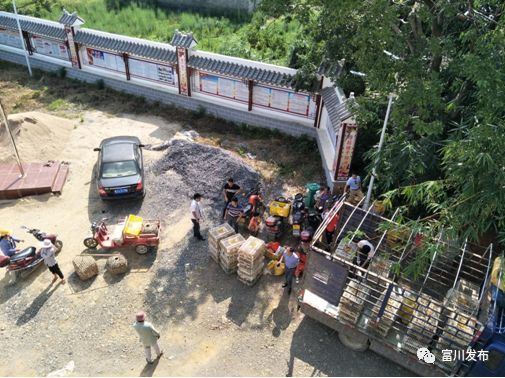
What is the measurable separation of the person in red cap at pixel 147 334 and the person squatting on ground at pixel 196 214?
13.1ft

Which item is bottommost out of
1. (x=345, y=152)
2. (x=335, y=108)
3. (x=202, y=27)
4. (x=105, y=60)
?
(x=105, y=60)

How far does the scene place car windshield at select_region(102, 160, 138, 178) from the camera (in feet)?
48.5

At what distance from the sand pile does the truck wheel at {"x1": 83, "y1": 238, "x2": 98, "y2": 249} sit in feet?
20.1

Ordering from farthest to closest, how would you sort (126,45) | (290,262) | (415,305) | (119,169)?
1. (126,45)
2. (119,169)
3. (290,262)
4. (415,305)

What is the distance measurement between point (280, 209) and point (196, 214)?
2.56 metres

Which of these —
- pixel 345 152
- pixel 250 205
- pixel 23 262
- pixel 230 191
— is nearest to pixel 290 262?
pixel 250 205

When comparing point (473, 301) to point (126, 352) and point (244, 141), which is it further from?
point (244, 141)

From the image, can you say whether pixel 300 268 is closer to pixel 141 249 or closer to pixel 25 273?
pixel 141 249

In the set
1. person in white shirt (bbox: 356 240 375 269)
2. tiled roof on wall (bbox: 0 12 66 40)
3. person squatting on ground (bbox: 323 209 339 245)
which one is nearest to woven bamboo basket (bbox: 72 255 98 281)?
person squatting on ground (bbox: 323 209 339 245)

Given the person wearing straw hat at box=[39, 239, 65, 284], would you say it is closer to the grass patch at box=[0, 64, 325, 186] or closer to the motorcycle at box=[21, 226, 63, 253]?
the motorcycle at box=[21, 226, 63, 253]

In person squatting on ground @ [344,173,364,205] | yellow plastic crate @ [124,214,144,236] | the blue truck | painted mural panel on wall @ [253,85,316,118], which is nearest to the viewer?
the blue truck

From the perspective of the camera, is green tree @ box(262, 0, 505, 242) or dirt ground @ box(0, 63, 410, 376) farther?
dirt ground @ box(0, 63, 410, 376)

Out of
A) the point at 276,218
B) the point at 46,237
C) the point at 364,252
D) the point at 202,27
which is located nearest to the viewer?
the point at 364,252

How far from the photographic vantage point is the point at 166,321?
10969mm
